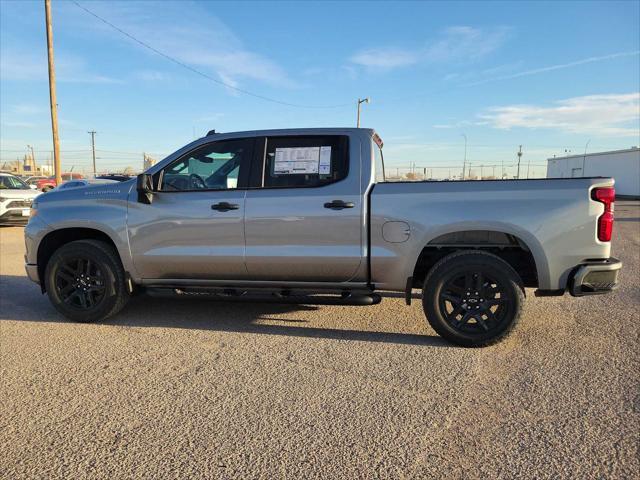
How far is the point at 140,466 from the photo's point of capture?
2.36 metres

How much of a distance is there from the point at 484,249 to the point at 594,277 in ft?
2.92

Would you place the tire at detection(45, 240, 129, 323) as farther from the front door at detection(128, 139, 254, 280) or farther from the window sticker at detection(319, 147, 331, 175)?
the window sticker at detection(319, 147, 331, 175)

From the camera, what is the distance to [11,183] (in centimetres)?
1406

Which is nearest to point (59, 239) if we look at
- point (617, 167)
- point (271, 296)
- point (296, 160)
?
point (271, 296)

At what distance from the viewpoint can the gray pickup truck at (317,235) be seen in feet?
12.5

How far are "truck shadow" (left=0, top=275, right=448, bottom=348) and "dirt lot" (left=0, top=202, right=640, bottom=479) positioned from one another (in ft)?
0.11

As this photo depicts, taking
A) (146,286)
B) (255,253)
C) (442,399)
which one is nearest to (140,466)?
(442,399)

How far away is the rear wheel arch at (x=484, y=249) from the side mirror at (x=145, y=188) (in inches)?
105

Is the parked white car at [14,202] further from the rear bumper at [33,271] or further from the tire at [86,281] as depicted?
the tire at [86,281]

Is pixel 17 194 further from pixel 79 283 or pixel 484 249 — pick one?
pixel 484 249

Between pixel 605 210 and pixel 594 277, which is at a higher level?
pixel 605 210

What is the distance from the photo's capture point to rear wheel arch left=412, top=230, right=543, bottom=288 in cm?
402

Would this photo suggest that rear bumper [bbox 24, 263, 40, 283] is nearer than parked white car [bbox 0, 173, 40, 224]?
Yes

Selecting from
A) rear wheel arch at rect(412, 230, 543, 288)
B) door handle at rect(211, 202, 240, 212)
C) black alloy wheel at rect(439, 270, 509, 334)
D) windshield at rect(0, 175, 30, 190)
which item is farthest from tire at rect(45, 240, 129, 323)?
windshield at rect(0, 175, 30, 190)
